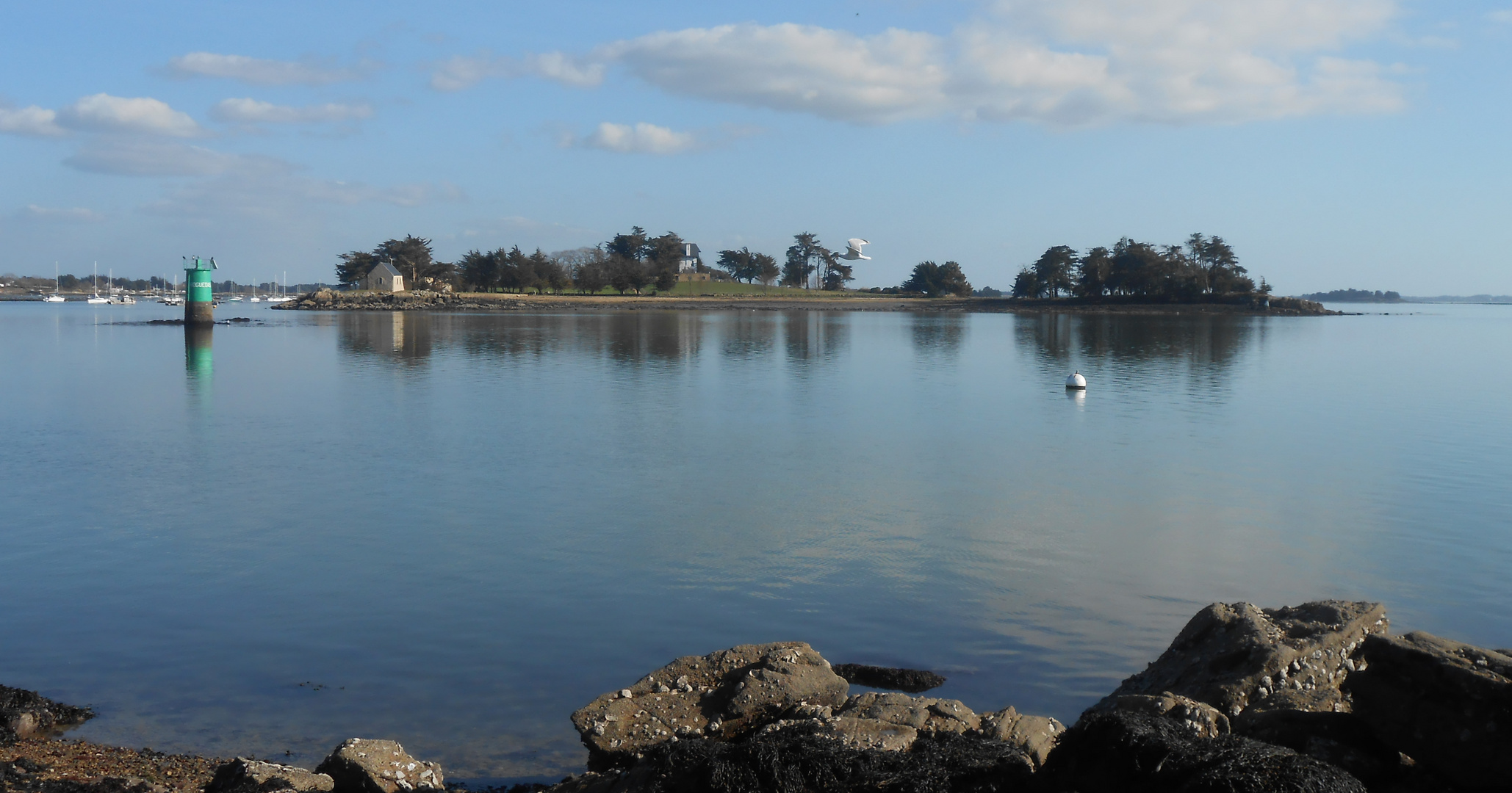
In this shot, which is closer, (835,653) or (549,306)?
(835,653)

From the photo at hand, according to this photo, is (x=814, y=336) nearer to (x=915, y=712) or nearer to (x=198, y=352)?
(x=198, y=352)

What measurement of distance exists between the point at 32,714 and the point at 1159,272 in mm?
116386

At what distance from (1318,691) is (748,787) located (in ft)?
11.3

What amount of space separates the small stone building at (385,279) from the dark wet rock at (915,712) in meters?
116

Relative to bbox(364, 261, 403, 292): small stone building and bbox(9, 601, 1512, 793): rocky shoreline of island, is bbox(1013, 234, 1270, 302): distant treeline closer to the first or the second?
bbox(364, 261, 403, 292): small stone building

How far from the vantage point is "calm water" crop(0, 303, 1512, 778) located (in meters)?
8.26

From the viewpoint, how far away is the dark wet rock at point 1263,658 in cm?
615

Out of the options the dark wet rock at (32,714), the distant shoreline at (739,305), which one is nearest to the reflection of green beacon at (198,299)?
the distant shoreline at (739,305)

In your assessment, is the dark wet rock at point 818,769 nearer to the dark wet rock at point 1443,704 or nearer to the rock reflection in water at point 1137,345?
the dark wet rock at point 1443,704

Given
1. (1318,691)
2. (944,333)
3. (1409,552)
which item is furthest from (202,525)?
(944,333)

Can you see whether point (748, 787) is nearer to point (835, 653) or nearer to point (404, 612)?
point (835, 653)

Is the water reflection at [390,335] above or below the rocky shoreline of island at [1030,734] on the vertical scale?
above

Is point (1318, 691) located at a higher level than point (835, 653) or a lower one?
higher

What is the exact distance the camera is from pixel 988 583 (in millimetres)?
10844
